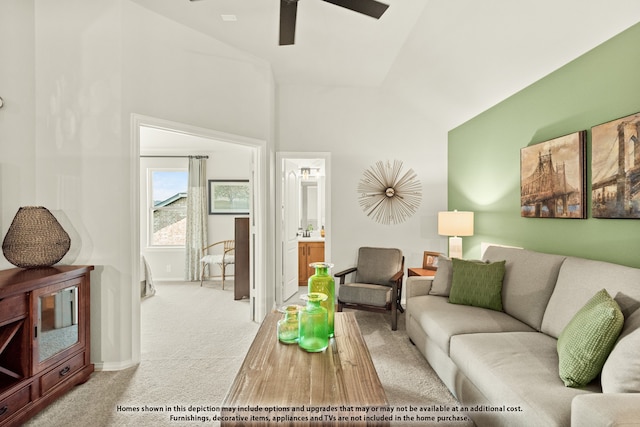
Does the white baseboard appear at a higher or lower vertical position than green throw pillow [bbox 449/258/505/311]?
lower

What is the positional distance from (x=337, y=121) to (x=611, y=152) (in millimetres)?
3013

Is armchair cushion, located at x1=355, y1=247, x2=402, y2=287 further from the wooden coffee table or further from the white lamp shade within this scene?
the wooden coffee table

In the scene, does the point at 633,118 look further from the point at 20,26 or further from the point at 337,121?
the point at 20,26

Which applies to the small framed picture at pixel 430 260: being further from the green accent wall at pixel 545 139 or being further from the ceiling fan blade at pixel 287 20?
the ceiling fan blade at pixel 287 20

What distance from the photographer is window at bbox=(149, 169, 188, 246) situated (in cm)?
634

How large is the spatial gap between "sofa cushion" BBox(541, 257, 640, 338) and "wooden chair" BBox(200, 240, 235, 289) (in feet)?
15.3

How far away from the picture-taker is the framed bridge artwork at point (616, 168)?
6.63 ft

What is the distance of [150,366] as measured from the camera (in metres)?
2.80

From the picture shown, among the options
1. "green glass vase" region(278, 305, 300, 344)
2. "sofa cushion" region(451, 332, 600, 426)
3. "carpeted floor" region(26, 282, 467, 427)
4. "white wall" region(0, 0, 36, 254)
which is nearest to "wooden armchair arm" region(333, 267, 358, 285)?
"carpeted floor" region(26, 282, 467, 427)

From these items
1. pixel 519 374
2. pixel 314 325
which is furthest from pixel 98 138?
pixel 519 374

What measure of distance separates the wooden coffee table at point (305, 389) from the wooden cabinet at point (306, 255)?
3.74 meters

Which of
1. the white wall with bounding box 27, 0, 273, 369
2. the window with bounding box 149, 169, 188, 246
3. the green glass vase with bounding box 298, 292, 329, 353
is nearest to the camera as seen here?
the green glass vase with bounding box 298, 292, 329, 353

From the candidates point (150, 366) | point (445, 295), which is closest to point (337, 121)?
point (445, 295)

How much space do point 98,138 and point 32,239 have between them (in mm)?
882
